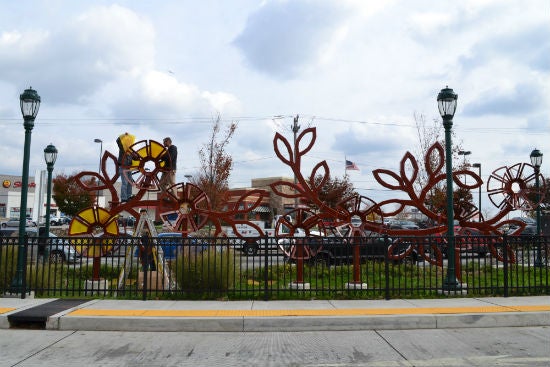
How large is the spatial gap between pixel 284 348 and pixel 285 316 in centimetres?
141

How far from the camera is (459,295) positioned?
1098 centimetres

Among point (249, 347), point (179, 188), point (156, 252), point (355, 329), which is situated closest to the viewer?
point (249, 347)

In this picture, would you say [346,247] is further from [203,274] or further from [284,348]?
[284,348]

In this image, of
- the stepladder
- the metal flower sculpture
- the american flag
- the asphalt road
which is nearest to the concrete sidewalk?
the asphalt road

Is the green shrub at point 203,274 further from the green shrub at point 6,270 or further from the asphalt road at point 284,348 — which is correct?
the green shrub at point 6,270

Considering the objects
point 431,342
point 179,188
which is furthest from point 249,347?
point 179,188

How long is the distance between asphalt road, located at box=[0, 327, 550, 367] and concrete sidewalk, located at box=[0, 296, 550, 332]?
0.19m

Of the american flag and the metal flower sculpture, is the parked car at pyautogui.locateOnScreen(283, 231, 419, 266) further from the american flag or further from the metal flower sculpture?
the american flag

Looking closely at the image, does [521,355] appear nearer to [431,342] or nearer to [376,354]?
[431,342]

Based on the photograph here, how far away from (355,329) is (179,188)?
25.2 feet

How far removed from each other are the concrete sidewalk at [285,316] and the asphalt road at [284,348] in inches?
7.6

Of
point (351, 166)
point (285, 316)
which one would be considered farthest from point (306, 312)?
point (351, 166)

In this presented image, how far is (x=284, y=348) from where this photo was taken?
7090 millimetres

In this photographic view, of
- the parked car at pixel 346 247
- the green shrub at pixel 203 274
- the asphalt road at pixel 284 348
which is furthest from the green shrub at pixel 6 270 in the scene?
the parked car at pixel 346 247
